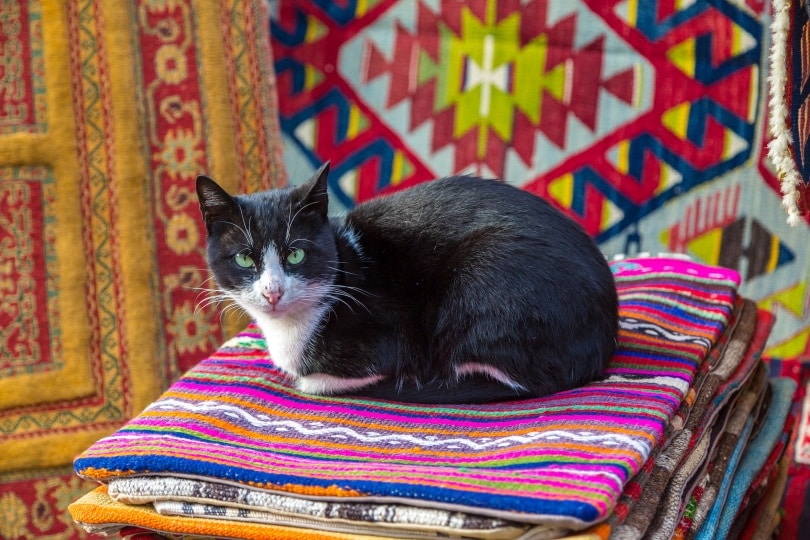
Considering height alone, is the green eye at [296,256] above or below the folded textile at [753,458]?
above

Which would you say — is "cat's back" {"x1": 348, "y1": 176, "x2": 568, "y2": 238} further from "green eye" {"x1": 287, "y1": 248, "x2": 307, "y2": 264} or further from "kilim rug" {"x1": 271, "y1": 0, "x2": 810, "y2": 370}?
"kilim rug" {"x1": 271, "y1": 0, "x2": 810, "y2": 370}

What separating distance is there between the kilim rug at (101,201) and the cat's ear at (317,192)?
0.55 m

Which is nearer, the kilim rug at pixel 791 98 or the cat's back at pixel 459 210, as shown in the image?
the kilim rug at pixel 791 98

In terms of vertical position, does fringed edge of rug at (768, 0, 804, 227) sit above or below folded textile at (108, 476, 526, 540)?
above

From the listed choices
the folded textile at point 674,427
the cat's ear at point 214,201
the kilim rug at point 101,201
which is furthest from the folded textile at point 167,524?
the kilim rug at point 101,201

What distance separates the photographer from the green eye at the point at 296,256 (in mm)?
961

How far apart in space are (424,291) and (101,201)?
71 cm

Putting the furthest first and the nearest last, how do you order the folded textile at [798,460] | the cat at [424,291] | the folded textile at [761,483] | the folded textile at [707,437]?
the folded textile at [798,460], the folded textile at [761,483], the cat at [424,291], the folded textile at [707,437]

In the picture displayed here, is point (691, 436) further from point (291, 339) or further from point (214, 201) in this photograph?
point (214, 201)

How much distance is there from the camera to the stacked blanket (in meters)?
0.72

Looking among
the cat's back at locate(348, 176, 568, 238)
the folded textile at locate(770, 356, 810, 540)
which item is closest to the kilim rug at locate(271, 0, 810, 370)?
the folded textile at locate(770, 356, 810, 540)

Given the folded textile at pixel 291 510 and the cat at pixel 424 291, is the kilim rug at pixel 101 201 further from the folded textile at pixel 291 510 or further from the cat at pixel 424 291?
the folded textile at pixel 291 510

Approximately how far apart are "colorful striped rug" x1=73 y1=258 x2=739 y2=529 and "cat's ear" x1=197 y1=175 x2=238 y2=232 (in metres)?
0.20

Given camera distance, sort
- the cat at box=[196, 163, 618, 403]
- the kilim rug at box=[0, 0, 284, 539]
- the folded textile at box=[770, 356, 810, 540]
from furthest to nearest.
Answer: the kilim rug at box=[0, 0, 284, 539], the folded textile at box=[770, 356, 810, 540], the cat at box=[196, 163, 618, 403]
